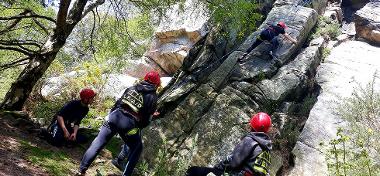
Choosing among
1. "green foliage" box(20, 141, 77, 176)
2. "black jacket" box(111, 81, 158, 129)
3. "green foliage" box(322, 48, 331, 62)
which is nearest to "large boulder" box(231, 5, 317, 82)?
"green foliage" box(322, 48, 331, 62)

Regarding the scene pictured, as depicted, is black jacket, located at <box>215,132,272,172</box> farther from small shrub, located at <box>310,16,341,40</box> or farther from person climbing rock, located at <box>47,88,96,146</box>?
small shrub, located at <box>310,16,341,40</box>

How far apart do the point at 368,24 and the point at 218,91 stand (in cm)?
978

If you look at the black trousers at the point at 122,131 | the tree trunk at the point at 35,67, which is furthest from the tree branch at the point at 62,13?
the black trousers at the point at 122,131

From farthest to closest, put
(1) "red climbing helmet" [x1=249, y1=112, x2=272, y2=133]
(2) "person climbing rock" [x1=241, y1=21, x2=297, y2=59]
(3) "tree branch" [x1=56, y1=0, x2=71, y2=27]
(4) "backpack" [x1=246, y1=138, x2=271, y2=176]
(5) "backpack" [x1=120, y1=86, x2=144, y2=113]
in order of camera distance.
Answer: (2) "person climbing rock" [x1=241, y1=21, x2=297, y2=59], (3) "tree branch" [x1=56, y1=0, x2=71, y2=27], (5) "backpack" [x1=120, y1=86, x2=144, y2=113], (1) "red climbing helmet" [x1=249, y1=112, x2=272, y2=133], (4) "backpack" [x1=246, y1=138, x2=271, y2=176]

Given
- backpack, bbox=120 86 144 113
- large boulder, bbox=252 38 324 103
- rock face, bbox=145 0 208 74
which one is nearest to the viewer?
backpack, bbox=120 86 144 113

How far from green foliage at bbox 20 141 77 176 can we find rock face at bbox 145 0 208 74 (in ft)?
43.4

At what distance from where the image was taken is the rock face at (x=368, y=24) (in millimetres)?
15450

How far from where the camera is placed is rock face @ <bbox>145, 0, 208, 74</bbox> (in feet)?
61.2

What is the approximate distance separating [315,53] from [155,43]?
10696mm

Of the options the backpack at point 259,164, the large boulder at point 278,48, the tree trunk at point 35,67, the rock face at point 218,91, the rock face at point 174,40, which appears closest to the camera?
the backpack at point 259,164

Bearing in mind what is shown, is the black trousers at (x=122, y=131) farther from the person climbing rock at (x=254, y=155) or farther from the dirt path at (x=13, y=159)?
the person climbing rock at (x=254, y=155)

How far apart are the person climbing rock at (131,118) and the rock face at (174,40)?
1313 centimetres

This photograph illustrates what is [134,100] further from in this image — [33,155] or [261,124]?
[261,124]

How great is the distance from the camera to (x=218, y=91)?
388 inches
